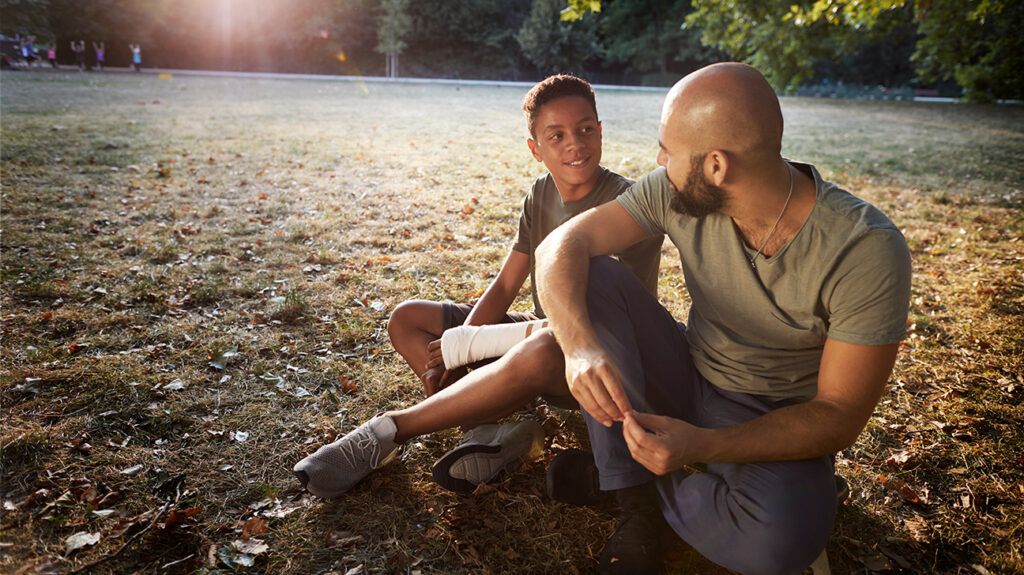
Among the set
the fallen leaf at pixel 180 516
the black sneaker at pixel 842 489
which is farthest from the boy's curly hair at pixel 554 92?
the fallen leaf at pixel 180 516

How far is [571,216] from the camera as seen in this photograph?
3045 mm

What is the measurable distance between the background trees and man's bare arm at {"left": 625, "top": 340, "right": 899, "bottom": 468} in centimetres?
2966

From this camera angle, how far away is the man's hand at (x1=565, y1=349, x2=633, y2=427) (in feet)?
6.63

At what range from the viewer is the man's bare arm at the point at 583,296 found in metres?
2.04

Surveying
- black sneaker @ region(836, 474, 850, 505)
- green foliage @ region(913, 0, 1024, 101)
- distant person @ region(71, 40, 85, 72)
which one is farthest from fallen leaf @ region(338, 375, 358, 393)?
distant person @ region(71, 40, 85, 72)

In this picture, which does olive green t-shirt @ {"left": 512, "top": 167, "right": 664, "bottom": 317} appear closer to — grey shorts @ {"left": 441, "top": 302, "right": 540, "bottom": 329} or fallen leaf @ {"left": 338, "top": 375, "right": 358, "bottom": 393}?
grey shorts @ {"left": 441, "top": 302, "right": 540, "bottom": 329}

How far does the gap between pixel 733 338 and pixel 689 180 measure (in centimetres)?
64

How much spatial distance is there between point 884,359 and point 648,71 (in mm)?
52105

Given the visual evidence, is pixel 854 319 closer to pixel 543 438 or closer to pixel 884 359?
pixel 884 359

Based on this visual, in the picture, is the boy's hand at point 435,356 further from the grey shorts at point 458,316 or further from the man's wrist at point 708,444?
the man's wrist at point 708,444

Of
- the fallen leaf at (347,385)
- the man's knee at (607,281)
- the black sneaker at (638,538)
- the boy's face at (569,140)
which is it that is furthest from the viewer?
the fallen leaf at (347,385)

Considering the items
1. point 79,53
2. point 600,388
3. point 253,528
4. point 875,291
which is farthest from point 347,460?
point 79,53

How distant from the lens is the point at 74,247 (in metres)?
5.39

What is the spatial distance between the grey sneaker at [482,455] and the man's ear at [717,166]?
4.56 feet
